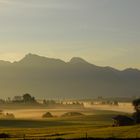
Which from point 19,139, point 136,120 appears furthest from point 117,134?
point 136,120

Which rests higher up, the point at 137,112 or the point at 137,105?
the point at 137,105

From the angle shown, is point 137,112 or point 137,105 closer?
point 137,112

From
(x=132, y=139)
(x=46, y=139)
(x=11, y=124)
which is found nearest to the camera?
(x=132, y=139)

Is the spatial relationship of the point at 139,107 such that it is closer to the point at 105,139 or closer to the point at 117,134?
the point at 117,134

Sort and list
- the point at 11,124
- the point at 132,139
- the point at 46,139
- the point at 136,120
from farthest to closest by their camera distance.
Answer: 1. the point at 11,124
2. the point at 136,120
3. the point at 46,139
4. the point at 132,139

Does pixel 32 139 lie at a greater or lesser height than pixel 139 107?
lesser

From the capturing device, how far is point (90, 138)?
9612 cm

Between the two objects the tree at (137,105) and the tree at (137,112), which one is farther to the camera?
the tree at (137,105)

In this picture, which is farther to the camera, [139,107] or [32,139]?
[139,107]

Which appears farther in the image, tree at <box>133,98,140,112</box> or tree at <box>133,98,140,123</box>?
tree at <box>133,98,140,112</box>

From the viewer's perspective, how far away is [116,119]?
162 m

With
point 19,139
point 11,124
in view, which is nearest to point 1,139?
point 19,139

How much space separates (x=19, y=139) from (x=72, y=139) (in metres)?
11.2

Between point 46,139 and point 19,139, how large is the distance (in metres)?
6.31
